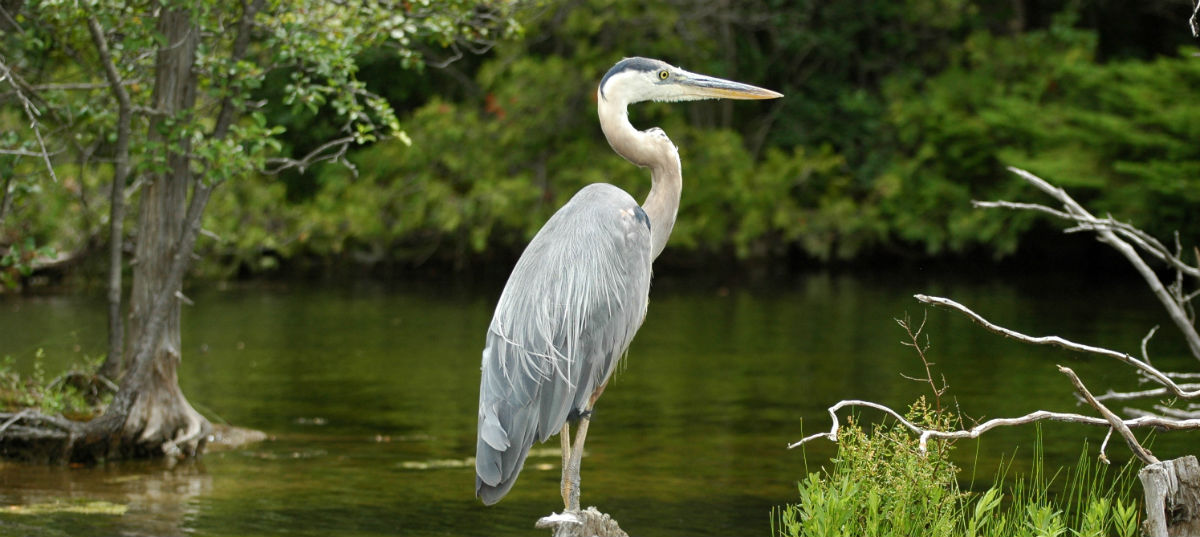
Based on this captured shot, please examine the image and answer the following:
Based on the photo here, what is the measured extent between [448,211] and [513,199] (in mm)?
1128

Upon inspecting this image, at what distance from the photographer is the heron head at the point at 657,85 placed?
5.68 meters

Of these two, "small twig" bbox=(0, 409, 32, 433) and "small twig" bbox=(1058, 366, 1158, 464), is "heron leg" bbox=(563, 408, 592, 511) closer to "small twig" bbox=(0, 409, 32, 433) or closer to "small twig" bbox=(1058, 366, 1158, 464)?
"small twig" bbox=(1058, 366, 1158, 464)

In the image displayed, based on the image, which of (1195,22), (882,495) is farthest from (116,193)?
(1195,22)

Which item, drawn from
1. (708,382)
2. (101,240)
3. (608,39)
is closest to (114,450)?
(708,382)

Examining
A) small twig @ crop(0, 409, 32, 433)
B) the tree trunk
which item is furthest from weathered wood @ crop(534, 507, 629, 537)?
small twig @ crop(0, 409, 32, 433)

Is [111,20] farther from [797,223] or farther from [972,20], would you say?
[972,20]

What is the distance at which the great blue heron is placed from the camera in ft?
16.9

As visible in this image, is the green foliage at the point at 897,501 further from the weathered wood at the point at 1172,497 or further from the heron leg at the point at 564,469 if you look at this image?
the heron leg at the point at 564,469

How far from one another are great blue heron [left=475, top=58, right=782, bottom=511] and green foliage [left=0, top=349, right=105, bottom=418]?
4762 mm

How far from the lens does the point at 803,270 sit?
88.4ft

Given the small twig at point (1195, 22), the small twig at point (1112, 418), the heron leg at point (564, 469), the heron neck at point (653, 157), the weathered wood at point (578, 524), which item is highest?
the small twig at point (1195, 22)

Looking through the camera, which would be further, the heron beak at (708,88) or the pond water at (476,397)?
the pond water at (476,397)

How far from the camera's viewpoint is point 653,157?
570 centimetres

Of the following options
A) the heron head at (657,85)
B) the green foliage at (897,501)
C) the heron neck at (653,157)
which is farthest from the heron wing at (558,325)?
the green foliage at (897,501)
